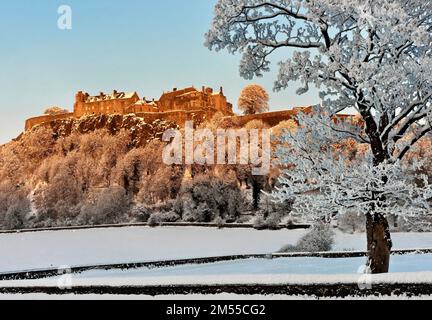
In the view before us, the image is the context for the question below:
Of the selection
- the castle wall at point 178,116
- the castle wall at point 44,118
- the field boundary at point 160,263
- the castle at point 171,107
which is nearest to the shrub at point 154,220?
the castle at point 171,107

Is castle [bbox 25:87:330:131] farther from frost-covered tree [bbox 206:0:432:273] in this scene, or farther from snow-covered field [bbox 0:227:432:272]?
frost-covered tree [bbox 206:0:432:273]

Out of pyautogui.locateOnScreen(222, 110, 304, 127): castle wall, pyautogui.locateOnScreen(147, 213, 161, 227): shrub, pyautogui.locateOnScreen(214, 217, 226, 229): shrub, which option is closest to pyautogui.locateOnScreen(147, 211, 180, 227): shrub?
pyautogui.locateOnScreen(147, 213, 161, 227): shrub

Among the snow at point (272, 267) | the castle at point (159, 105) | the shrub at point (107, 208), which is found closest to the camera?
the snow at point (272, 267)

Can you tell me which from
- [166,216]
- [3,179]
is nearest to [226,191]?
[166,216]

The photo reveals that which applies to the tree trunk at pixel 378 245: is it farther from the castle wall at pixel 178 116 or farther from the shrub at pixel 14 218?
the castle wall at pixel 178 116

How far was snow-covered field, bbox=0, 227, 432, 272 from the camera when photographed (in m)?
19.9

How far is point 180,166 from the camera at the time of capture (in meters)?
32.3

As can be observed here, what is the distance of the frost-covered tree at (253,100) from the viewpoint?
126 feet

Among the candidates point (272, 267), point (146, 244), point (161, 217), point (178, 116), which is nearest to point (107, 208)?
point (161, 217)

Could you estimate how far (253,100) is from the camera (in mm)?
38469

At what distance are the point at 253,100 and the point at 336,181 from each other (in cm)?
3079

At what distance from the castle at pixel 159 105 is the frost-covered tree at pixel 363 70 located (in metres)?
30.5

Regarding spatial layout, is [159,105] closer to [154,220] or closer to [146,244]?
[154,220]
